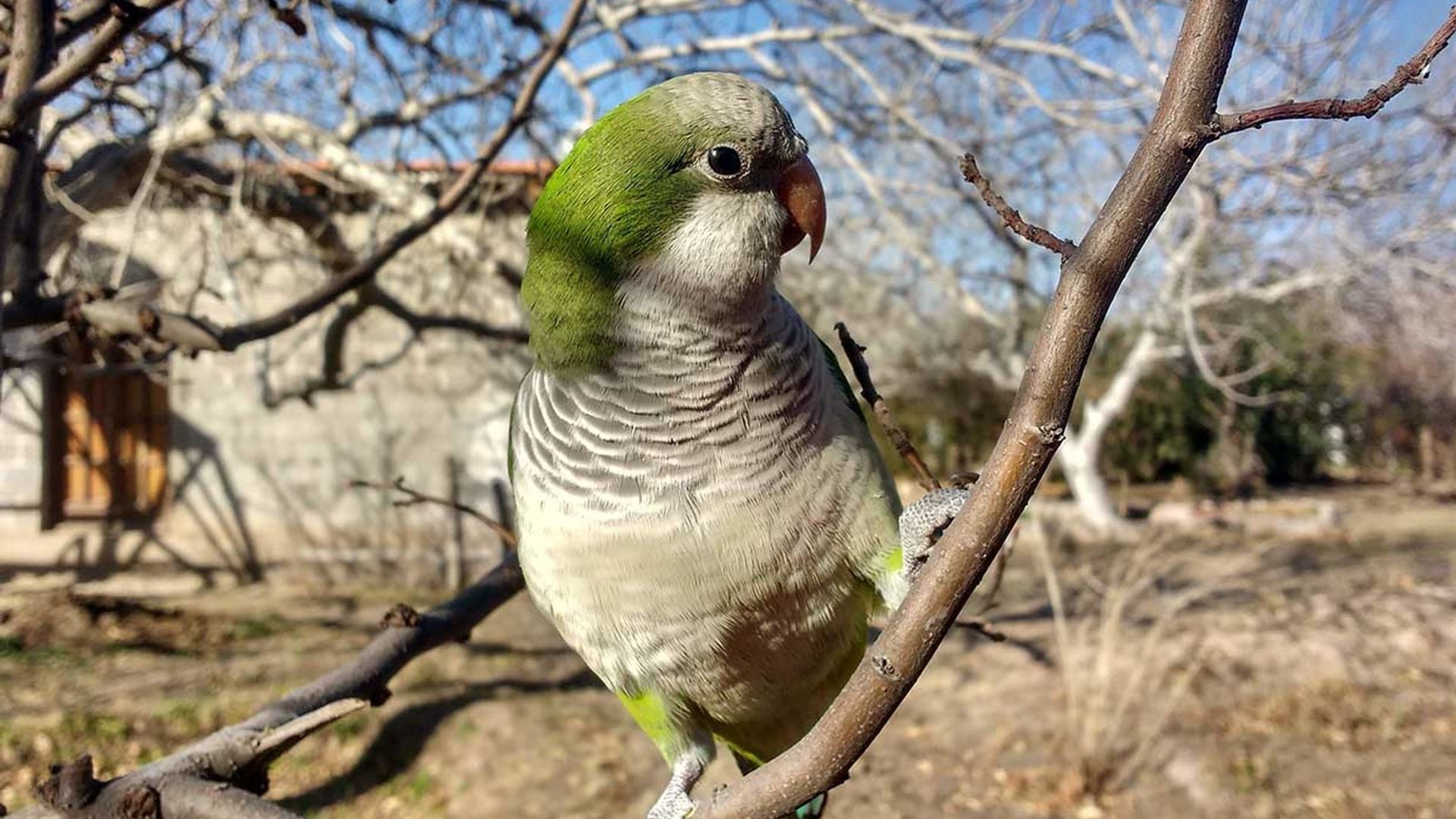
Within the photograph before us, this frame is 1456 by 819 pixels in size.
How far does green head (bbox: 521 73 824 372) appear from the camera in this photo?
1.22 m

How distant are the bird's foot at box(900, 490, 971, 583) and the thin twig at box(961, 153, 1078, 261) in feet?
1.20

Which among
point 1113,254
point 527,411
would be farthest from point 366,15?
point 1113,254

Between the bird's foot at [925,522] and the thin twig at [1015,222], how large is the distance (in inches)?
14.4

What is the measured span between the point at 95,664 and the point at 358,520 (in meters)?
2.99

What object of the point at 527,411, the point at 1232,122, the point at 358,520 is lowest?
the point at 358,520

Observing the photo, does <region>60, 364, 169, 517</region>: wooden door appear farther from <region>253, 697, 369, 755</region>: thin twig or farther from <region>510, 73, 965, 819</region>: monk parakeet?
<region>510, 73, 965, 819</region>: monk parakeet

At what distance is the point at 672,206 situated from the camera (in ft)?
4.06

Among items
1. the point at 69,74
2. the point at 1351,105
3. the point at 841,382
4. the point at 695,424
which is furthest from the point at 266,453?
the point at 1351,105

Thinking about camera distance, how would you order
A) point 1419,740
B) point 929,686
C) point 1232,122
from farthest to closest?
1. point 929,686
2. point 1419,740
3. point 1232,122

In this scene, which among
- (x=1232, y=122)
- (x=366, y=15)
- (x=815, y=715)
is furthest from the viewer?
(x=366, y=15)

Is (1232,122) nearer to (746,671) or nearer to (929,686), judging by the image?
(746,671)

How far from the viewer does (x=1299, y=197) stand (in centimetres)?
611

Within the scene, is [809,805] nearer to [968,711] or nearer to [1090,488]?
[968,711]

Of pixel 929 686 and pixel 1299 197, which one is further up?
pixel 1299 197
